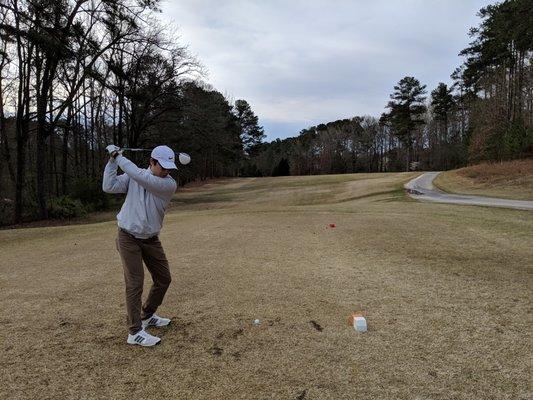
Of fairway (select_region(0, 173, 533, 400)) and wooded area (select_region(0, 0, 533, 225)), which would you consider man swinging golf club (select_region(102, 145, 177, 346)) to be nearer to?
fairway (select_region(0, 173, 533, 400))

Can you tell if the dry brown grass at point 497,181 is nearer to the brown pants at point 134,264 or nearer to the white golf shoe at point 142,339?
the brown pants at point 134,264

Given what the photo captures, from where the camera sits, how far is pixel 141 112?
36.5m

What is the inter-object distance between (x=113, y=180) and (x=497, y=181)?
3118 centimetres

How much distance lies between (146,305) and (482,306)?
4107 millimetres

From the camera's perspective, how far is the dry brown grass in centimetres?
2628

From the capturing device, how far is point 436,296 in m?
5.97

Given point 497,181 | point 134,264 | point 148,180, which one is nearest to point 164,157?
point 148,180

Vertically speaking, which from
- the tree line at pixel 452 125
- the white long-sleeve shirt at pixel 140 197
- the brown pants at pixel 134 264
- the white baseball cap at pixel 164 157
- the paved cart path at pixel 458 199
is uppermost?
the tree line at pixel 452 125

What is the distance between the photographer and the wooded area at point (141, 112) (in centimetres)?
2322

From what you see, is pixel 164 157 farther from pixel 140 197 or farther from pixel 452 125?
pixel 452 125

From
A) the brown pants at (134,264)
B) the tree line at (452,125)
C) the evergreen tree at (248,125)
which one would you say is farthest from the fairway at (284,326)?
the evergreen tree at (248,125)

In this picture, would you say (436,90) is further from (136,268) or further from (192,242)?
(136,268)

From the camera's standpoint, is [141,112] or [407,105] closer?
[141,112]

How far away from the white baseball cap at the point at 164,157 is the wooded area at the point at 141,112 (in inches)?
616
